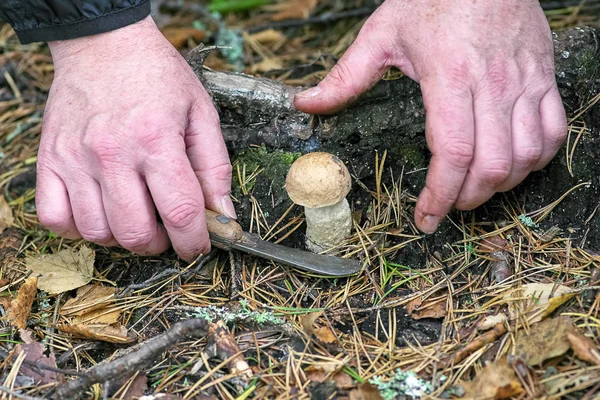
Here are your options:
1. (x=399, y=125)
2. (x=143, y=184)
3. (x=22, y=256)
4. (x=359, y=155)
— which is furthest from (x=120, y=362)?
(x=399, y=125)

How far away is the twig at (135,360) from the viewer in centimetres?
188

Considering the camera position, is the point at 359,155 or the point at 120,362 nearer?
the point at 120,362

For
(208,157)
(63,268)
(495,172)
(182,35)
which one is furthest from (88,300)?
(182,35)

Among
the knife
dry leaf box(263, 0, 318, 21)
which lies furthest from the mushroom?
dry leaf box(263, 0, 318, 21)

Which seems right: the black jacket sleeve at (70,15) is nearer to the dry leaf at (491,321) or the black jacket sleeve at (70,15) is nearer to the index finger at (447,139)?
the index finger at (447,139)

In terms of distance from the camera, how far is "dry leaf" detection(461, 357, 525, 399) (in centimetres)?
176

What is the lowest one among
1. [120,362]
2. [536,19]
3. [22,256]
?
[22,256]

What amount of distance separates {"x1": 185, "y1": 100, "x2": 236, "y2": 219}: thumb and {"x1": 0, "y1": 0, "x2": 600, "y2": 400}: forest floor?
0.93ft

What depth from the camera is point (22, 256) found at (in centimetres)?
279

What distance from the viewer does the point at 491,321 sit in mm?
2035

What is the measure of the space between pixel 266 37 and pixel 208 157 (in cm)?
227

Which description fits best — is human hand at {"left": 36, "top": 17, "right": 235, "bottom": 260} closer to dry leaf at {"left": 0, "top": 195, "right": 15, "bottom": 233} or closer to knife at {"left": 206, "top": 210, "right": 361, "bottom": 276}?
knife at {"left": 206, "top": 210, "right": 361, "bottom": 276}

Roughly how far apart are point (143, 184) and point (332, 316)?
34.7 inches

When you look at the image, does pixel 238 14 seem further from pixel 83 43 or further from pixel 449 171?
pixel 449 171
